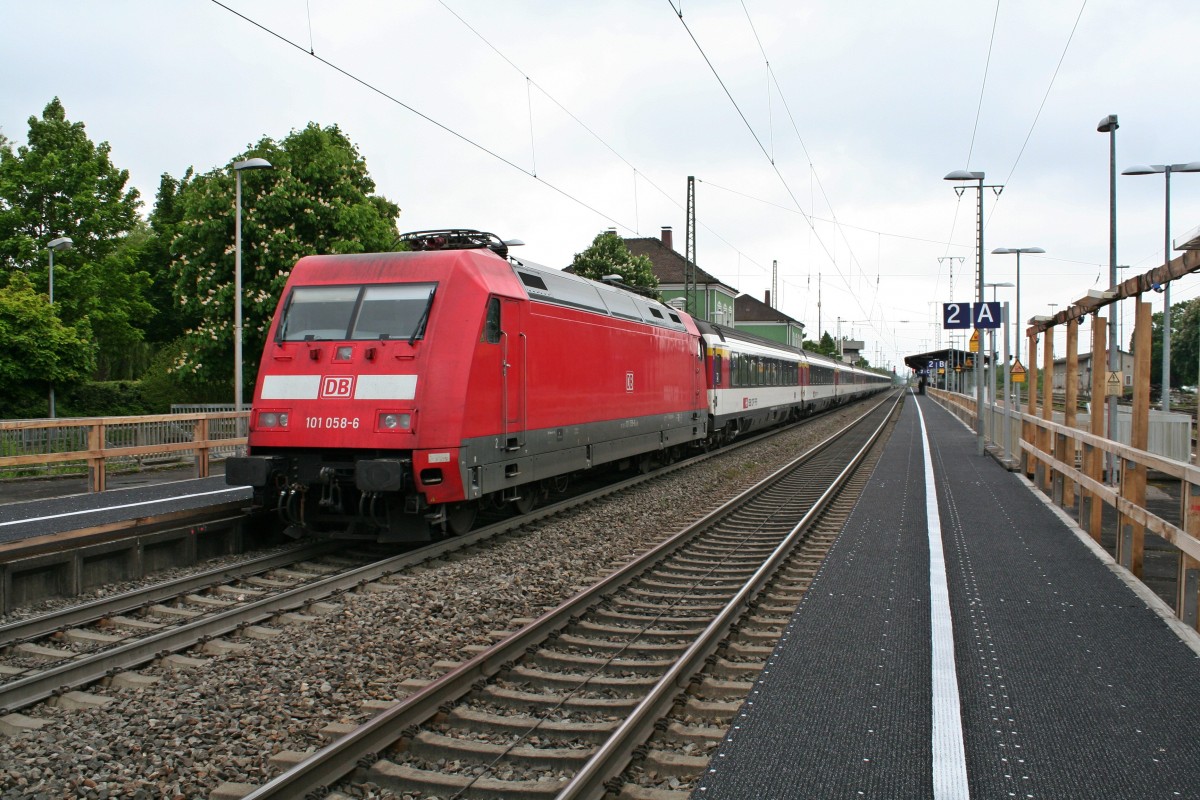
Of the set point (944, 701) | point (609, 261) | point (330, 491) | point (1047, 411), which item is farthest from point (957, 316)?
point (609, 261)

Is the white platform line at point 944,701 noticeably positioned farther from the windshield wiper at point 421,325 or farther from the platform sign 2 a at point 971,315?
the platform sign 2 a at point 971,315

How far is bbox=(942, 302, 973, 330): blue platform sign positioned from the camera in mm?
22859

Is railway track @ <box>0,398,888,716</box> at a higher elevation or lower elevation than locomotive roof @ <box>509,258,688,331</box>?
lower

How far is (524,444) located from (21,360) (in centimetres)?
1833

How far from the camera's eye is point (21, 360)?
76.3 feet

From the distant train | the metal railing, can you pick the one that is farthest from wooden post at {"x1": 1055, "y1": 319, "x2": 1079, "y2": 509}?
the metal railing

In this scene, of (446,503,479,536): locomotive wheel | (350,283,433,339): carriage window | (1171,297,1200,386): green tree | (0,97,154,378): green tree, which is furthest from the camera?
(1171,297,1200,386): green tree

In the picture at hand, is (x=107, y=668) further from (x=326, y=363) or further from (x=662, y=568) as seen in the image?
(x=662, y=568)

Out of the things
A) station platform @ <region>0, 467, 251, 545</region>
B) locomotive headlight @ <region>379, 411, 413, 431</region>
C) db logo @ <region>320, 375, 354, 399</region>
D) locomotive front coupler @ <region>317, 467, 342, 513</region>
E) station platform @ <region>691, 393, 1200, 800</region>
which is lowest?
station platform @ <region>691, 393, 1200, 800</region>

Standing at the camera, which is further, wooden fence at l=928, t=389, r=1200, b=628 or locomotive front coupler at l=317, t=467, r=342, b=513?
locomotive front coupler at l=317, t=467, r=342, b=513

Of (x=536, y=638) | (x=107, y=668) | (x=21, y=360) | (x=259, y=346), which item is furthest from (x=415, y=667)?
(x=259, y=346)

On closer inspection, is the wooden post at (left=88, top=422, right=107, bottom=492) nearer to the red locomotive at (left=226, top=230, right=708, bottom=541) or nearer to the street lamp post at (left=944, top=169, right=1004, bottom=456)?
the red locomotive at (left=226, top=230, right=708, bottom=541)

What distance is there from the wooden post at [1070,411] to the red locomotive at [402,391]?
709 cm

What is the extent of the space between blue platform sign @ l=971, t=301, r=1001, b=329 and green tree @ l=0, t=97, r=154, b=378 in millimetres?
31769
